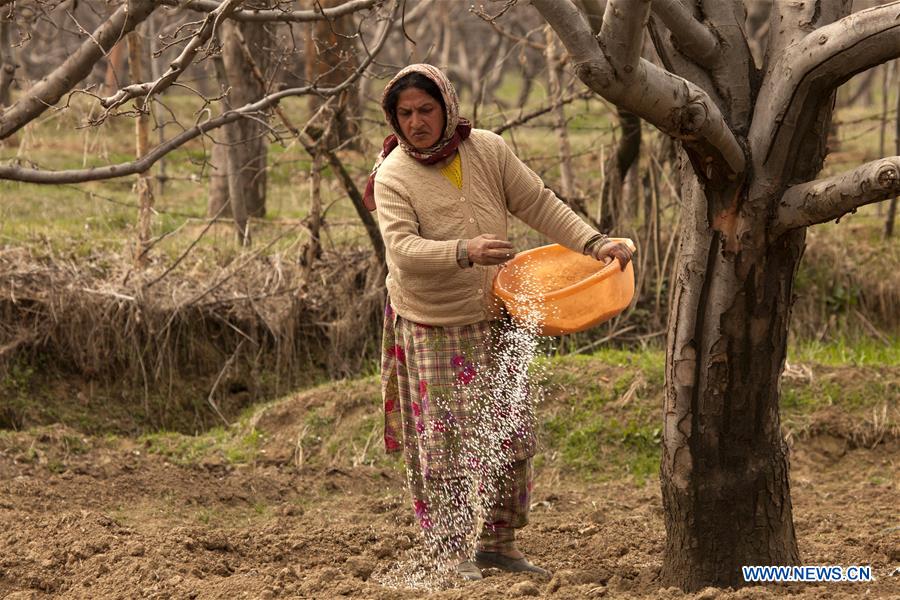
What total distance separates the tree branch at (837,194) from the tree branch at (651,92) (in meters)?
0.18

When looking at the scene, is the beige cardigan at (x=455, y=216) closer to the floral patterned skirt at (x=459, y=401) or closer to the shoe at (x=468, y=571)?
the floral patterned skirt at (x=459, y=401)

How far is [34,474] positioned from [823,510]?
11.6 ft

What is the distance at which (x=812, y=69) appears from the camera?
3.23 metres

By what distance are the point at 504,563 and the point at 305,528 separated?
1.13 metres

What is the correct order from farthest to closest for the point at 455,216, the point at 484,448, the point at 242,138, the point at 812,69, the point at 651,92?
1. the point at 242,138
2. the point at 484,448
3. the point at 455,216
4. the point at 812,69
5. the point at 651,92

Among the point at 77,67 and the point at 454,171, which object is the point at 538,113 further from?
the point at 454,171

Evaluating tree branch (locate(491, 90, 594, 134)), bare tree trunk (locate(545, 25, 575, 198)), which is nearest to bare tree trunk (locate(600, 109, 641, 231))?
bare tree trunk (locate(545, 25, 575, 198))

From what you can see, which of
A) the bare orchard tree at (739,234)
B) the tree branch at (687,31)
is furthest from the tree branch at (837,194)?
the tree branch at (687,31)

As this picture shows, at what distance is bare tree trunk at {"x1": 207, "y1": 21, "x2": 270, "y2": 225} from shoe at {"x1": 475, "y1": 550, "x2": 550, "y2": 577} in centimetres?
368

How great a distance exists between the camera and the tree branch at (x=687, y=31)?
10.5ft

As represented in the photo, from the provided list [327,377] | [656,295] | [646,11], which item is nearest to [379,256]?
[327,377]

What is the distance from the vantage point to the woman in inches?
144

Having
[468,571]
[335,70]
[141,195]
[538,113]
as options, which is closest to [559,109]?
[538,113]

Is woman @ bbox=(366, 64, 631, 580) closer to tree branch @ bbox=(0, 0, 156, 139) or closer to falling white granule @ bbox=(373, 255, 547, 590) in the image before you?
falling white granule @ bbox=(373, 255, 547, 590)
